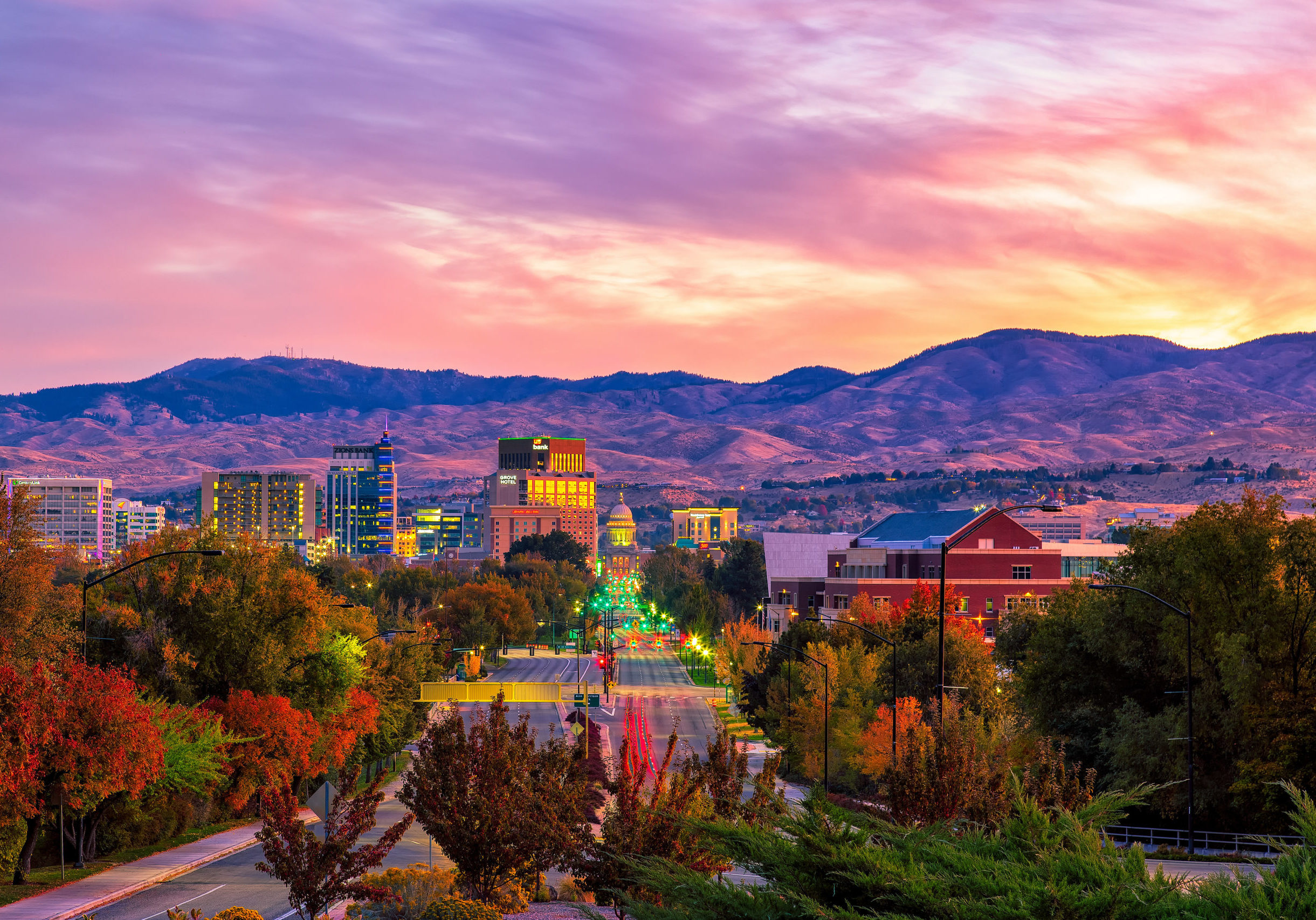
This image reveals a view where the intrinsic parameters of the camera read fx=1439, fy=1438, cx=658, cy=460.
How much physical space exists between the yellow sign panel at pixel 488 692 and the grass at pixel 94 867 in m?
41.3

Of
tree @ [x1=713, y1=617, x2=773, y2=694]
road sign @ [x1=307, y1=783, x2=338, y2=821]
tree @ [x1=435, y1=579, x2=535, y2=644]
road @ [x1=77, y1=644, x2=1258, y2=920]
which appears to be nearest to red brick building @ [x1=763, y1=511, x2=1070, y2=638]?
tree @ [x1=713, y1=617, x2=773, y2=694]

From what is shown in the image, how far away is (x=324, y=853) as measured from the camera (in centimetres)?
3022

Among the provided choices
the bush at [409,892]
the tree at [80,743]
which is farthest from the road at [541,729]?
the bush at [409,892]

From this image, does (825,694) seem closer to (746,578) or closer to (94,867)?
(94,867)

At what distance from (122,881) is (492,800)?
1639cm

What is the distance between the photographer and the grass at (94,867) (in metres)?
40.1

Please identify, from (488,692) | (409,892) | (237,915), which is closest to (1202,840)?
(409,892)

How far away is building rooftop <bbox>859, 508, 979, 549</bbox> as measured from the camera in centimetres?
12469

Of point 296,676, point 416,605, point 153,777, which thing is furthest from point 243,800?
point 416,605

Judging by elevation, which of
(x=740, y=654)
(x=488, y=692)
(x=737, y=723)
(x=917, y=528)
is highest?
(x=917, y=528)

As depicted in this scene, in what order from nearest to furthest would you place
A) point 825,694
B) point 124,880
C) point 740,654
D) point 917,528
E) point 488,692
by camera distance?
1. point 124,880
2. point 825,694
3. point 740,654
4. point 488,692
5. point 917,528

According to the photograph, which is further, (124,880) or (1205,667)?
(1205,667)

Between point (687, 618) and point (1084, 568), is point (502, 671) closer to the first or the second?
point (687, 618)

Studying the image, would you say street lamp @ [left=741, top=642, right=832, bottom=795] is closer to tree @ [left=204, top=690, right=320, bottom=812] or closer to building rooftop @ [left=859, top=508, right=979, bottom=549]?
tree @ [left=204, top=690, right=320, bottom=812]
